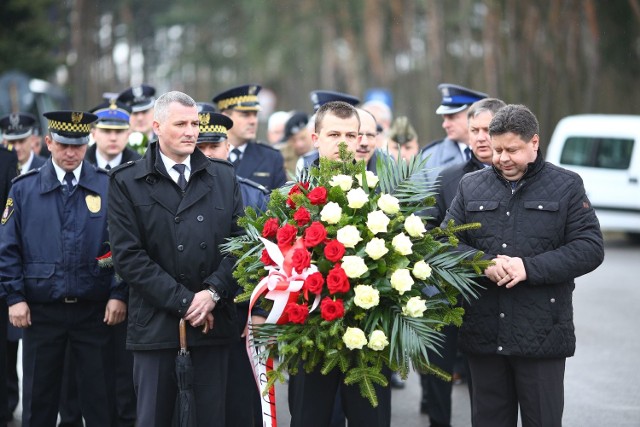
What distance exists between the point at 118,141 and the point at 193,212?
9.23 feet

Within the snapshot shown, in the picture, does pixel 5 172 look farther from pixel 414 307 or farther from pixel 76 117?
pixel 414 307

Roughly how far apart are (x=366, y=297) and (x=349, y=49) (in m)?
35.3

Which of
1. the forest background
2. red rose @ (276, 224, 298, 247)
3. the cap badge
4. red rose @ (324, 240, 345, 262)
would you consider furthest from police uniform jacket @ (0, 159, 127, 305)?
the forest background

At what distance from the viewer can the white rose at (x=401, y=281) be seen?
15.2 feet

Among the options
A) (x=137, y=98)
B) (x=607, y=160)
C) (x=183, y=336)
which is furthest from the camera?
(x=607, y=160)

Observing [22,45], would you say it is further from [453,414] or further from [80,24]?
[453,414]

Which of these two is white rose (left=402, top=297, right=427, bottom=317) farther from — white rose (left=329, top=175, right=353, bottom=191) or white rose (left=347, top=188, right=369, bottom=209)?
white rose (left=329, top=175, right=353, bottom=191)

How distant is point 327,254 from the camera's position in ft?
15.3

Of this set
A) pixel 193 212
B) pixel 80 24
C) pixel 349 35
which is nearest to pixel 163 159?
pixel 193 212

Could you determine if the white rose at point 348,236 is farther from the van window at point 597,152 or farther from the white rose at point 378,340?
the van window at point 597,152

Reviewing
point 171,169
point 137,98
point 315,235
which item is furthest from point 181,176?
point 137,98

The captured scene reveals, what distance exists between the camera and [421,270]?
4.73 m

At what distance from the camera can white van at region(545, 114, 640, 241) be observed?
17625 millimetres

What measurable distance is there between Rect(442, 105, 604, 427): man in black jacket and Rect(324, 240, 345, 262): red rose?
0.84 meters
